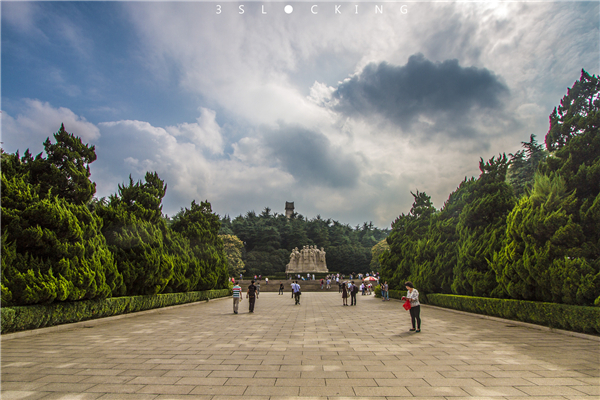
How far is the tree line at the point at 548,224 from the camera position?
971cm

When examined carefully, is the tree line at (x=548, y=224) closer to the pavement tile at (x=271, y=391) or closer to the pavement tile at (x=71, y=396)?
the pavement tile at (x=271, y=391)

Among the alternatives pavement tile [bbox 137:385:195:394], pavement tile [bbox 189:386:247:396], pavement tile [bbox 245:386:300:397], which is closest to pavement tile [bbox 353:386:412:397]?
pavement tile [bbox 245:386:300:397]

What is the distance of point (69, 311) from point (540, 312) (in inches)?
556

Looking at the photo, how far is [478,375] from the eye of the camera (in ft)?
18.8

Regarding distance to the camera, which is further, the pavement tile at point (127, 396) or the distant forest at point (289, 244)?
the distant forest at point (289, 244)

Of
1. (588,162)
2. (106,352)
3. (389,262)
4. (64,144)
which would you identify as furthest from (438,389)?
(389,262)

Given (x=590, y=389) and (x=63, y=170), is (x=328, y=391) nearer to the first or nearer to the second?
(x=590, y=389)

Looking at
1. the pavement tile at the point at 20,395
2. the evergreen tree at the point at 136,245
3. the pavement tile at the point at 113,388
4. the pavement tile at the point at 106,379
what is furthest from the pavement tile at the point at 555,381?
the evergreen tree at the point at 136,245

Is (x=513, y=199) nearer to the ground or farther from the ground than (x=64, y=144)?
nearer to the ground

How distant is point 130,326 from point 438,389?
10058 millimetres

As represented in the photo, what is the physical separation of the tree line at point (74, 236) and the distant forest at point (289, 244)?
5005 centimetres

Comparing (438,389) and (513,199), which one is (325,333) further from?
(513,199)

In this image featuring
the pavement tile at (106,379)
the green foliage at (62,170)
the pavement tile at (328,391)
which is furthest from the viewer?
the green foliage at (62,170)

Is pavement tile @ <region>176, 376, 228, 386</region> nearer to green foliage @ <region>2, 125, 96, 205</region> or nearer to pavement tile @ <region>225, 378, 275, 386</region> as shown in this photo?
pavement tile @ <region>225, 378, 275, 386</region>
